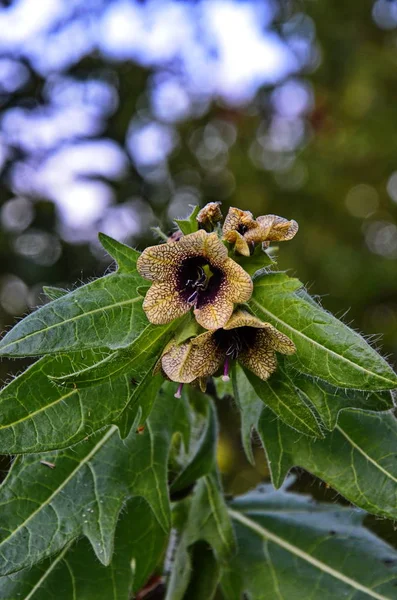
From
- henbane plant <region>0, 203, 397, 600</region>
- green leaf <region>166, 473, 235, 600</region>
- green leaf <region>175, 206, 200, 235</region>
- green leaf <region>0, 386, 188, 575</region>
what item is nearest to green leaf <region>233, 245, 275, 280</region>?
henbane plant <region>0, 203, 397, 600</region>

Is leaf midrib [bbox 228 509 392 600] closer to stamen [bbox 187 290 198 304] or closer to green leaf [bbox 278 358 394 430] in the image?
green leaf [bbox 278 358 394 430]

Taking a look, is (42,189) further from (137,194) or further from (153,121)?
(153,121)

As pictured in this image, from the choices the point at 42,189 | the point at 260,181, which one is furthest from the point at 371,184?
the point at 42,189

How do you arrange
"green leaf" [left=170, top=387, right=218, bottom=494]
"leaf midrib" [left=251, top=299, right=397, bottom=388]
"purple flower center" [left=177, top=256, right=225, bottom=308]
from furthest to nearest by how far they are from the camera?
"green leaf" [left=170, top=387, right=218, bottom=494], "purple flower center" [left=177, top=256, right=225, bottom=308], "leaf midrib" [left=251, top=299, right=397, bottom=388]

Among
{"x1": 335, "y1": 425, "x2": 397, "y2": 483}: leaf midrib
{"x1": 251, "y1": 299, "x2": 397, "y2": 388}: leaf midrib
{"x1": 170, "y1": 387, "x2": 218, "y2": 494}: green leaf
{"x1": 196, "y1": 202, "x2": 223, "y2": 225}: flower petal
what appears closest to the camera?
{"x1": 251, "y1": 299, "x2": 397, "y2": 388}: leaf midrib

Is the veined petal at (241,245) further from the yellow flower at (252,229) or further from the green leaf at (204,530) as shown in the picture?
the green leaf at (204,530)

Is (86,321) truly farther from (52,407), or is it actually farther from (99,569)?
(99,569)
